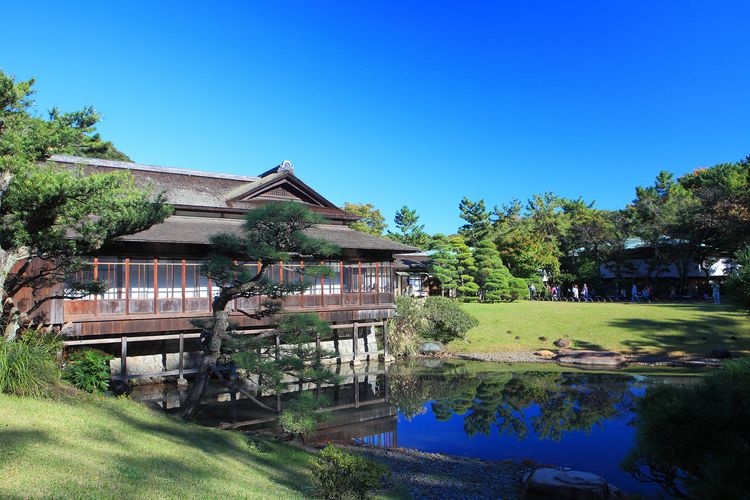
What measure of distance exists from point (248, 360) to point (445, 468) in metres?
4.65

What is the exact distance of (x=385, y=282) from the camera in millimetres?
23406

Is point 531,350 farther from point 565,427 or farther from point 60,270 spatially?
point 60,270

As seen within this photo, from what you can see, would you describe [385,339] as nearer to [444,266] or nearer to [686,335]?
[686,335]

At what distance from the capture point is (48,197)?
9.15m

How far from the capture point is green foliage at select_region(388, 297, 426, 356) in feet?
83.0

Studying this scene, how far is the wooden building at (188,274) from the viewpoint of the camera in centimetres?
1645

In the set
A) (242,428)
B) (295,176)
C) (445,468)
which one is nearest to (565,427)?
(445,468)

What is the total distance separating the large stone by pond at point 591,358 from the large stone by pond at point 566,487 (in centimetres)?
1508

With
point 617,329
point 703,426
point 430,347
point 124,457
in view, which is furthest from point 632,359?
point 124,457

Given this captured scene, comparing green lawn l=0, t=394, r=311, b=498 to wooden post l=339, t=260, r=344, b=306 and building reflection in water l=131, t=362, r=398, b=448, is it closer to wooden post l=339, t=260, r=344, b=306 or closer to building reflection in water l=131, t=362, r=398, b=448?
building reflection in water l=131, t=362, r=398, b=448

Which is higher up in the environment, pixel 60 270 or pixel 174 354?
pixel 60 270

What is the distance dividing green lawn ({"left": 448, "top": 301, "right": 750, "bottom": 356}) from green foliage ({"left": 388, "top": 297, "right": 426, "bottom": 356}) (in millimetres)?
2082

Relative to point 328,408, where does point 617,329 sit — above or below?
above

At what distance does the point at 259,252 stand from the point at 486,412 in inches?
368
